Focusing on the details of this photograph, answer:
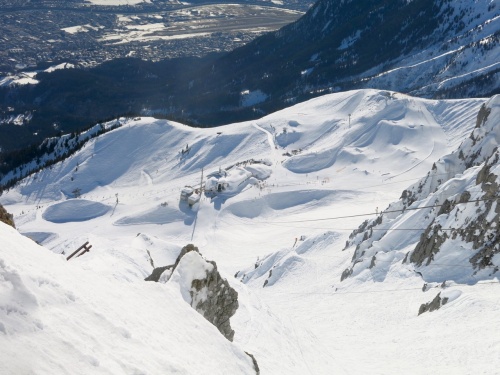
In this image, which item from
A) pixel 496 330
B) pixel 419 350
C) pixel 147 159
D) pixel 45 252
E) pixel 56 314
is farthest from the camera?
pixel 147 159

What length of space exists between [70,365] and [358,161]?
74479 millimetres

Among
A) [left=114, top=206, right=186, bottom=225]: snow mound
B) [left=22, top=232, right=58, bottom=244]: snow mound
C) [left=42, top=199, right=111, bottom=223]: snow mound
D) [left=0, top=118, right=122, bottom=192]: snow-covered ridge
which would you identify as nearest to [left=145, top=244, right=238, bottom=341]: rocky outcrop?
[left=114, top=206, right=186, bottom=225]: snow mound

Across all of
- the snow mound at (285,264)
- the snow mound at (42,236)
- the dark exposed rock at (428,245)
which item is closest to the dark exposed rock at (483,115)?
the dark exposed rock at (428,245)

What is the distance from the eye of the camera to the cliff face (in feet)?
99.9

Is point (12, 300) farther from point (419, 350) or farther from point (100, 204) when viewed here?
point (100, 204)

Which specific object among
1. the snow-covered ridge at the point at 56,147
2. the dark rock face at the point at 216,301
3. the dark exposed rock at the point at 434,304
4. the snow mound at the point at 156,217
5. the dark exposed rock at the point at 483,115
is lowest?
the snow-covered ridge at the point at 56,147

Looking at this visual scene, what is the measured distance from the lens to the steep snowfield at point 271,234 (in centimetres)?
1538

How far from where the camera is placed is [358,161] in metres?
82.0

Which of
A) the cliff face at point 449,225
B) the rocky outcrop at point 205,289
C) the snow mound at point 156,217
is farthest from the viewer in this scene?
the snow mound at point 156,217

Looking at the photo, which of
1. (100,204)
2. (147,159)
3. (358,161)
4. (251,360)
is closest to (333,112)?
(358,161)

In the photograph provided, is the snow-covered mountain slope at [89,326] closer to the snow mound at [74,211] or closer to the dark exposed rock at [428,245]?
the dark exposed rock at [428,245]

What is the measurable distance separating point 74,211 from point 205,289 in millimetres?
64170

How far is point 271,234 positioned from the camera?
6419 centimetres

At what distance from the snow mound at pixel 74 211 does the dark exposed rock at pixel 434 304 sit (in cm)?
5860
